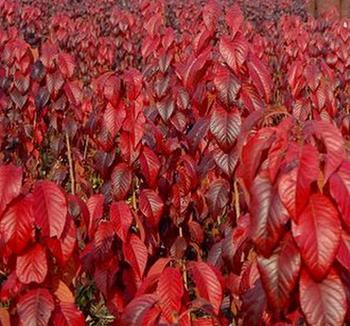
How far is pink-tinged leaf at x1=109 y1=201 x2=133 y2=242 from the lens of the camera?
9.09 ft

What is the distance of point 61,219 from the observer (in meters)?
1.97

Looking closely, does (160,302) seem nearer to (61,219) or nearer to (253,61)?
(61,219)

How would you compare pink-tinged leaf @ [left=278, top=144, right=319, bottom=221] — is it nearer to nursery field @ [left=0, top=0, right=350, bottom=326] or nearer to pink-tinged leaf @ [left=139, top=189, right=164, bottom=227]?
nursery field @ [left=0, top=0, right=350, bottom=326]

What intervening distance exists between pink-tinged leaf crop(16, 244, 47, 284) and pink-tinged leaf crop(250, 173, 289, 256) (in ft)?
2.18

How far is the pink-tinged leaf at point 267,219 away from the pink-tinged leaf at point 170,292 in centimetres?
39

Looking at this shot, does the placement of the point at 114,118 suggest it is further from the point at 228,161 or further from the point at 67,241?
the point at 67,241

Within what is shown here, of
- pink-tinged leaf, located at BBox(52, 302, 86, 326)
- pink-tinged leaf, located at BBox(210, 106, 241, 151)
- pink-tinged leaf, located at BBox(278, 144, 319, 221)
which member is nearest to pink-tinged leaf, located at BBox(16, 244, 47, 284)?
pink-tinged leaf, located at BBox(52, 302, 86, 326)

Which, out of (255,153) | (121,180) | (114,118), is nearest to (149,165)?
(121,180)

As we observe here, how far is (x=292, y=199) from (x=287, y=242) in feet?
0.47

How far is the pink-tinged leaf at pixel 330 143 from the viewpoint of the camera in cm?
156

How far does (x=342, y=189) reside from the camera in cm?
158

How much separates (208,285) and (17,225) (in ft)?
1.92

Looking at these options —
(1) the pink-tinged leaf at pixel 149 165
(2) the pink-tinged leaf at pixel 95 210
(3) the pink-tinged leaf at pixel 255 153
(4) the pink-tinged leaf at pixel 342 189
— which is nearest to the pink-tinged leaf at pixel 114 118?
(1) the pink-tinged leaf at pixel 149 165

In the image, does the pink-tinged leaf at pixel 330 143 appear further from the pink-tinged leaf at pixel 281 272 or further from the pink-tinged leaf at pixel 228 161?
the pink-tinged leaf at pixel 228 161
